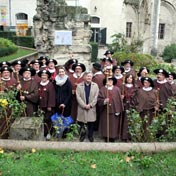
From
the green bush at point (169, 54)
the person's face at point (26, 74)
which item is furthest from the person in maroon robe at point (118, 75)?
the green bush at point (169, 54)

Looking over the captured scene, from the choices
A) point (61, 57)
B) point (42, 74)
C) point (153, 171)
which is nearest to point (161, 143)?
point (153, 171)

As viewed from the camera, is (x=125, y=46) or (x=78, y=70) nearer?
(x=78, y=70)

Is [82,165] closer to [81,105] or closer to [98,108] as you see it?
[81,105]

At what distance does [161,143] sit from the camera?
5.29m

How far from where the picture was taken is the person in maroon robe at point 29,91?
6.92m

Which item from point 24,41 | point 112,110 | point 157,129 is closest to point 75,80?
point 112,110

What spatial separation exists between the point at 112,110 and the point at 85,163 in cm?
227

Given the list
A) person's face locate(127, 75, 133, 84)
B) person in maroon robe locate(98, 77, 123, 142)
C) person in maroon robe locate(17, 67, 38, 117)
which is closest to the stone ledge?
person in maroon robe locate(98, 77, 123, 142)

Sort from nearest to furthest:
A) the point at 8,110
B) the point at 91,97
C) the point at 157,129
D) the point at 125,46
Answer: the point at 157,129 → the point at 8,110 → the point at 91,97 → the point at 125,46

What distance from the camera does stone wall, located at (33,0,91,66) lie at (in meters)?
11.6

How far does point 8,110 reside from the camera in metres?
6.08

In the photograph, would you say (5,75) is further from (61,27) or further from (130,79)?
(61,27)

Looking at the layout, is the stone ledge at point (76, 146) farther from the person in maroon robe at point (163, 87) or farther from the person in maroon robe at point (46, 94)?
the person in maroon robe at point (163, 87)

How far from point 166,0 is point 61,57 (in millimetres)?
24143
